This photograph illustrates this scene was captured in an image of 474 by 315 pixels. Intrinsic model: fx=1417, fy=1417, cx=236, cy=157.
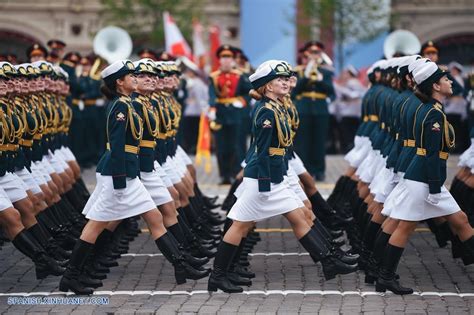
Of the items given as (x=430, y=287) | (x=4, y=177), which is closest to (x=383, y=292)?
(x=430, y=287)

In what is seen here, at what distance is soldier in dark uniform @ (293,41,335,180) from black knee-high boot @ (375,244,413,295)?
887 centimetres

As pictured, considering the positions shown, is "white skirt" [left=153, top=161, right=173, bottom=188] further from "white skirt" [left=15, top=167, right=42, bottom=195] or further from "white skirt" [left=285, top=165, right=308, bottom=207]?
"white skirt" [left=285, top=165, right=308, bottom=207]

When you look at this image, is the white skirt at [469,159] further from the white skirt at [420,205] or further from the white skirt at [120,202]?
the white skirt at [120,202]

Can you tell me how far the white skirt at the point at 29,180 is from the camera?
530 inches

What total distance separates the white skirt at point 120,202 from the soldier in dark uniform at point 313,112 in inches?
345

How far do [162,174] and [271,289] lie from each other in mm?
2438

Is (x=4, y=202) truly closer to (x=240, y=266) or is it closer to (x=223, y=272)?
(x=223, y=272)

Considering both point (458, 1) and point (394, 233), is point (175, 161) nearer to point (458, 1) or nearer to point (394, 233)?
point (394, 233)

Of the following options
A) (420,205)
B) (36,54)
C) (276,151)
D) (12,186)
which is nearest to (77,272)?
(12,186)

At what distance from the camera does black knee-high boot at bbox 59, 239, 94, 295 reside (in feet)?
38.2

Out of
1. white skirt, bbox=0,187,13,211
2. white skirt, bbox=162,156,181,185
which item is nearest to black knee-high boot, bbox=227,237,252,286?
white skirt, bbox=0,187,13,211

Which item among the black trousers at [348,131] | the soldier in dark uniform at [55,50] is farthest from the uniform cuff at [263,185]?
the black trousers at [348,131]

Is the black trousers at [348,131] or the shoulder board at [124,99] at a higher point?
the shoulder board at [124,99]

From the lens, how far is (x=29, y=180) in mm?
13672
